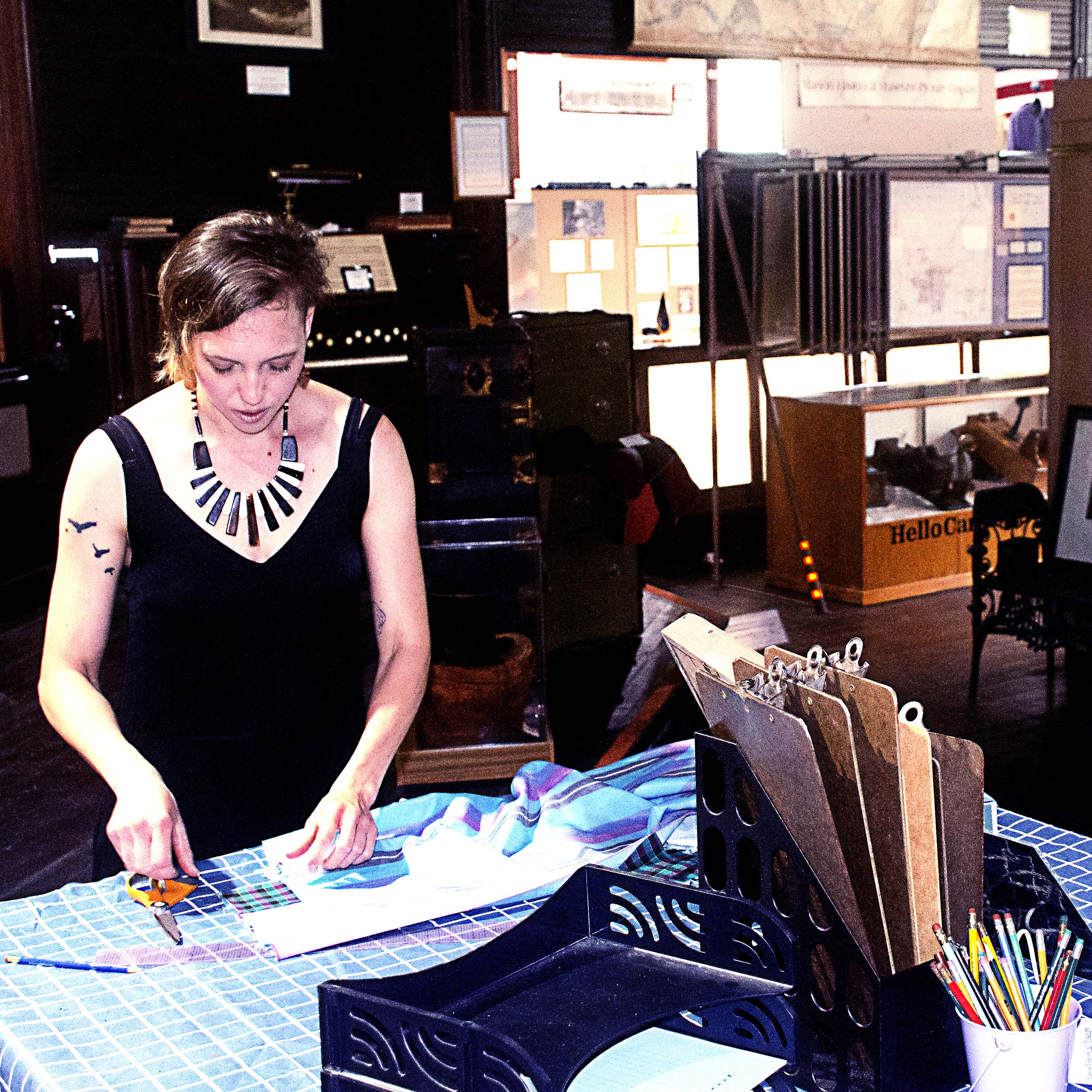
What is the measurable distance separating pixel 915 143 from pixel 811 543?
2.41 metres

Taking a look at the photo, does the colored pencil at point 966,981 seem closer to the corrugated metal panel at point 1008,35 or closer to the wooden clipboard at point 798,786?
the wooden clipboard at point 798,786

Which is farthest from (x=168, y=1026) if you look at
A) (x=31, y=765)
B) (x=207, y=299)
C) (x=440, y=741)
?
(x=31, y=765)

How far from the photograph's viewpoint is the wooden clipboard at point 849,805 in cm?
110

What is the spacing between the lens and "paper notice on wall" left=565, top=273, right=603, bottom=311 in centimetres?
701

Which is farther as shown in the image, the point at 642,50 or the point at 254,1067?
the point at 642,50

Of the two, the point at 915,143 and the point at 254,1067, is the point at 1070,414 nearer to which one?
the point at 915,143

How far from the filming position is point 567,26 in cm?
682

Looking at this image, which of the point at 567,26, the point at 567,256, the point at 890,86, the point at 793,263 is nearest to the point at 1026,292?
the point at 890,86

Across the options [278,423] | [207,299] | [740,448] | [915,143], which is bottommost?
[740,448]

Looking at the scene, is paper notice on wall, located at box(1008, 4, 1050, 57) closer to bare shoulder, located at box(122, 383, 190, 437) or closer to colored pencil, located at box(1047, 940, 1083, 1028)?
bare shoulder, located at box(122, 383, 190, 437)

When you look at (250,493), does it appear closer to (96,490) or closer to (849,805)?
(96,490)

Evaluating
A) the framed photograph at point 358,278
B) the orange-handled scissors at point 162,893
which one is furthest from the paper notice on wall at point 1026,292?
the orange-handled scissors at point 162,893

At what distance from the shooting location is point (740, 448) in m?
7.39

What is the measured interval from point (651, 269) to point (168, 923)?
239 inches
